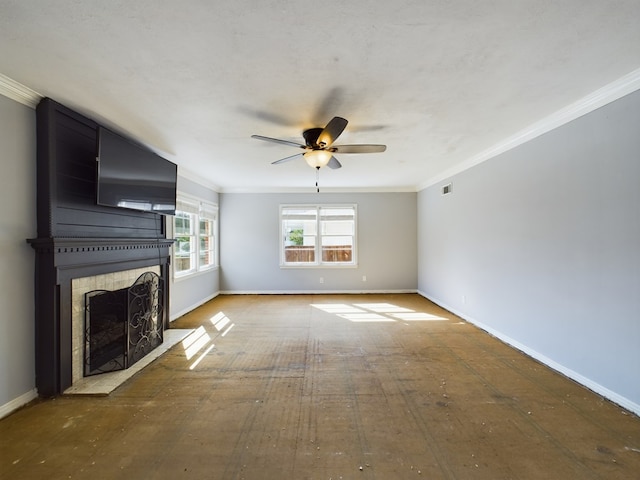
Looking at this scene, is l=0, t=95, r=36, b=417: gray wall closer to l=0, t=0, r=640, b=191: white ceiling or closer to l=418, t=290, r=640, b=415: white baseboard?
l=0, t=0, r=640, b=191: white ceiling

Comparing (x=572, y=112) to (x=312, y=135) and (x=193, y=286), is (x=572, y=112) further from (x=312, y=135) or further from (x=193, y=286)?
(x=193, y=286)

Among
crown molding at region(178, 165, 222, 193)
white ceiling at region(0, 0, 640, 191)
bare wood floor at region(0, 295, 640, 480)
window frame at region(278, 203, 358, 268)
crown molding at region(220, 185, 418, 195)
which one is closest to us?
white ceiling at region(0, 0, 640, 191)

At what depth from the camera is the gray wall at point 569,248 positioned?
7.38ft

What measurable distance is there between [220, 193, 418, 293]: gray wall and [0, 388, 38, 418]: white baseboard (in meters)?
4.38

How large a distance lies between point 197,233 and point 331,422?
4466mm

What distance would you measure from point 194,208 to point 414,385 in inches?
182

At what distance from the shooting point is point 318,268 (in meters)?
6.88

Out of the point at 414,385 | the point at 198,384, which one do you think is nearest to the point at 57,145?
the point at 198,384

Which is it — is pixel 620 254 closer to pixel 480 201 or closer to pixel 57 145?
pixel 480 201

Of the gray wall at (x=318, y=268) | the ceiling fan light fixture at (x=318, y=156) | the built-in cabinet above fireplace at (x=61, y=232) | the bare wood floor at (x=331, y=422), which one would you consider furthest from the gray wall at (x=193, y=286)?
the ceiling fan light fixture at (x=318, y=156)

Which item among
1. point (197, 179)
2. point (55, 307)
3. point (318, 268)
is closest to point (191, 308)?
point (197, 179)

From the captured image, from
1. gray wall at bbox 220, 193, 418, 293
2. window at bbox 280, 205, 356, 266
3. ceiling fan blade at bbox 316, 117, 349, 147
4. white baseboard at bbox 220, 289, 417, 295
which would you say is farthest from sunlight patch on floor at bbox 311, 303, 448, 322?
ceiling fan blade at bbox 316, 117, 349, 147

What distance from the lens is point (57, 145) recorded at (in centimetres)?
248

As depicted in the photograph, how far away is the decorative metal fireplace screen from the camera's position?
2.79 metres
